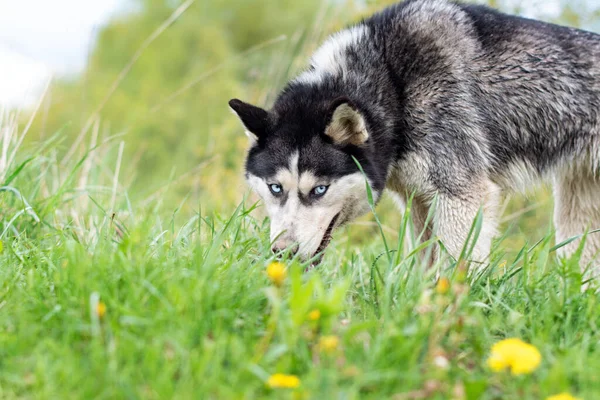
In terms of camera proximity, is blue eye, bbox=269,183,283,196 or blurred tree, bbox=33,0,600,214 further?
blurred tree, bbox=33,0,600,214

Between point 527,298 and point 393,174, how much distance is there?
1596mm

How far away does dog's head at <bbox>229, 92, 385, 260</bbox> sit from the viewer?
3.64 m

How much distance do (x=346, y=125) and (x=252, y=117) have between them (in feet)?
1.87

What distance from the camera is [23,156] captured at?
15.7ft

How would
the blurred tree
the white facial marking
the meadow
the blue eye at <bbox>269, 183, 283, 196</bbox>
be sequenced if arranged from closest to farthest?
1. the meadow
2. the white facial marking
3. the blue eye at <bbox>269, 183, 283, 196</bbox>
4. the blurred tree

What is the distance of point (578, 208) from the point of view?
4957 millimetres

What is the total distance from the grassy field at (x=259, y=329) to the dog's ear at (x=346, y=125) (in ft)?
2.89

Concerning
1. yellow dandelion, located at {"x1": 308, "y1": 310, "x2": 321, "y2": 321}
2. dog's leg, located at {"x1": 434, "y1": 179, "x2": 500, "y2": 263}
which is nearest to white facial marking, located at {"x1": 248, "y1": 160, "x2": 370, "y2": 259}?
dog's leg, located at {"x1": 434, "y1": 179, "x2": 500, "y2": 263}

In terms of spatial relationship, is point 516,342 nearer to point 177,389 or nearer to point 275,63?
point 177,389

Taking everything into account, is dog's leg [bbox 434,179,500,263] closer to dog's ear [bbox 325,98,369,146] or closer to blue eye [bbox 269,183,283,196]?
dog's ear [bbox 325,98,369,146]

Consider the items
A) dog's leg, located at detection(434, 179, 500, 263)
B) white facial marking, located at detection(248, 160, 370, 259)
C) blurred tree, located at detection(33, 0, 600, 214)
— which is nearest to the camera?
white facial marking, located at detection(248, 160, 370, 259)

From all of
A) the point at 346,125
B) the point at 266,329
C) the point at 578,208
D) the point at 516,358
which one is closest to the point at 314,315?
the point at 266,329

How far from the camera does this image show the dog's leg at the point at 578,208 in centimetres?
488

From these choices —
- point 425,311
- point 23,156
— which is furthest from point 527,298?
point 23,156
